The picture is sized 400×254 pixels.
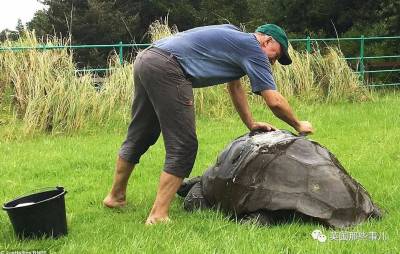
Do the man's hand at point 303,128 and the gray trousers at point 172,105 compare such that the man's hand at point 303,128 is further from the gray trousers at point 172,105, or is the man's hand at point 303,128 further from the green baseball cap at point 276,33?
the gray trousers at point 172,105

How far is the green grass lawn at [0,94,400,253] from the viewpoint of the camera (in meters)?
3.55

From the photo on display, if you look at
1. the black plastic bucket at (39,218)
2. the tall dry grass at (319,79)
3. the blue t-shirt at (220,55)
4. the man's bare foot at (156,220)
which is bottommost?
the man's bare foot at (156,220)

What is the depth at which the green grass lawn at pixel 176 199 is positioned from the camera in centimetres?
355

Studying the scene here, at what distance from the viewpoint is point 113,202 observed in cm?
465

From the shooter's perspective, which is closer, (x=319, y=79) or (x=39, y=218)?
(x=39, y=218)

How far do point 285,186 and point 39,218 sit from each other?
66.0 inches

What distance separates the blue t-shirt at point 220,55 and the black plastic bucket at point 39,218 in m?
1.31

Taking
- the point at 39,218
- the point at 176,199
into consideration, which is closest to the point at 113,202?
the point at 176,199

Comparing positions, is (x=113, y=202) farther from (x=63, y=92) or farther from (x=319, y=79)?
(x=319, y=79)

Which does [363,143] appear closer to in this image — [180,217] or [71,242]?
[180,217]

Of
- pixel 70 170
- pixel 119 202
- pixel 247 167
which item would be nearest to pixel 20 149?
pixel 70 170

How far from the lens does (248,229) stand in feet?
12.6

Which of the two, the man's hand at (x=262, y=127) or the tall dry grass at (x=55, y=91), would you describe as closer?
the man's hand at (x=262, y=127)

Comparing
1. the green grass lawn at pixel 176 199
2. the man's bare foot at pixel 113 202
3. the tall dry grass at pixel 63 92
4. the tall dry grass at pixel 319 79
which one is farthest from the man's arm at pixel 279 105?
the tall dry grass at pixel 319 79
